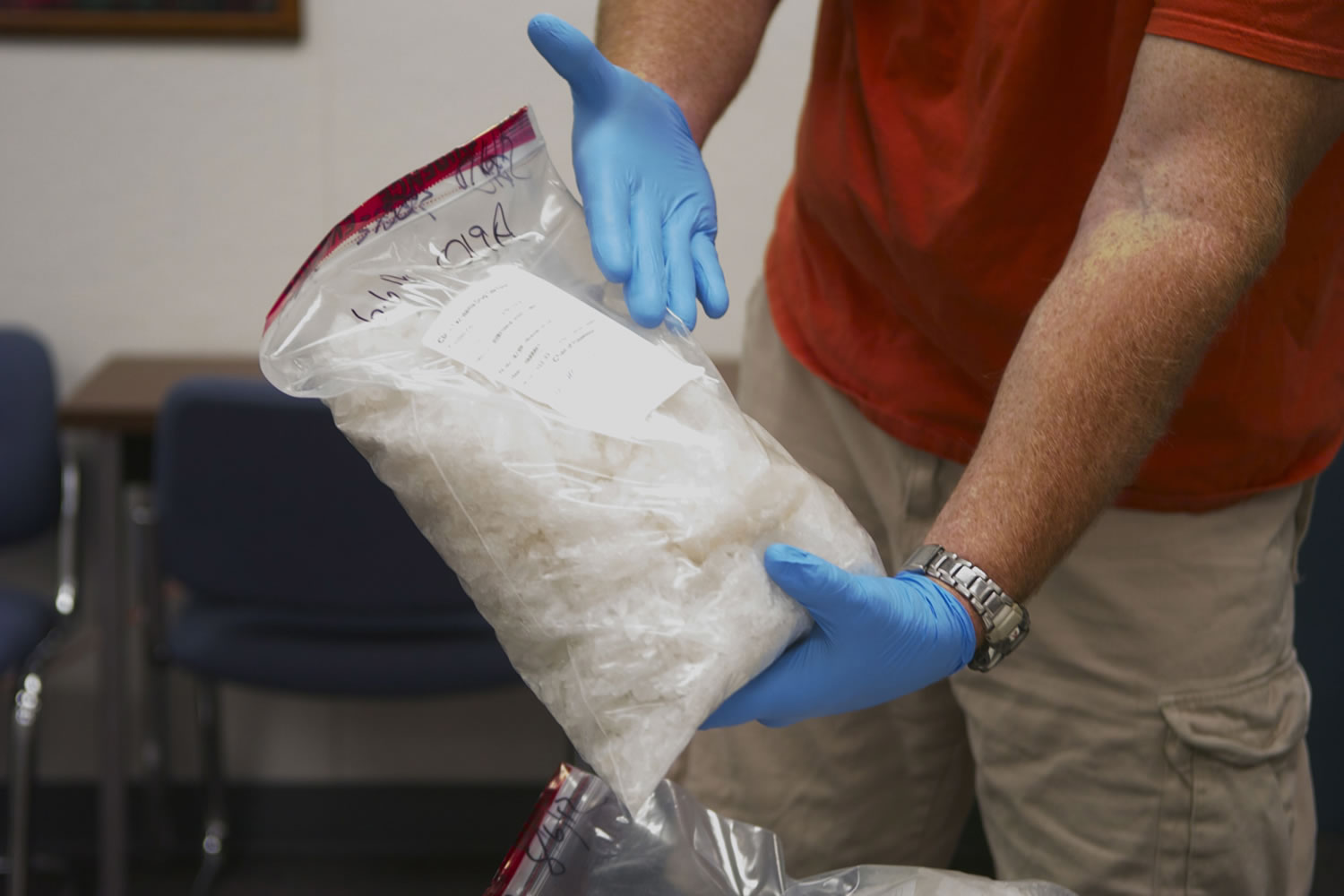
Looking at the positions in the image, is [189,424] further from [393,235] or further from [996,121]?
[996,121]

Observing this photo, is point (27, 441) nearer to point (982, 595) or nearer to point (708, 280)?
point (708, 280)

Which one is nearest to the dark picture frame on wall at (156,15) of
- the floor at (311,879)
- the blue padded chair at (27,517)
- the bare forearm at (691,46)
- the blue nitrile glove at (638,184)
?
the blue padded chair at (27,517)

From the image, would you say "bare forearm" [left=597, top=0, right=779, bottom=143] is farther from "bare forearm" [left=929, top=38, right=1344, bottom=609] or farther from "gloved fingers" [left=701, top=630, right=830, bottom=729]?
"gloved fingers" [left=701, top=630, right=830, bottom=729]

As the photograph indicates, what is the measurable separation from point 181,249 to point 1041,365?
168cm

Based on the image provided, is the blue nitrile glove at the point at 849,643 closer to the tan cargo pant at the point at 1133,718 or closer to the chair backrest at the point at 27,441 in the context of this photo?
the tan cargo pant at the point at 1133,718

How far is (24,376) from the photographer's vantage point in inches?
70.2

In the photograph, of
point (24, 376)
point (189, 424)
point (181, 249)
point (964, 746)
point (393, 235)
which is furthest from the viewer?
point (181, 249)

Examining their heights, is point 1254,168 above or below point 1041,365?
above

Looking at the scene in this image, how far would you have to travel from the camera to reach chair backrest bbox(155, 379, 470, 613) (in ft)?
4.49

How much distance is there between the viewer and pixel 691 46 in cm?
82

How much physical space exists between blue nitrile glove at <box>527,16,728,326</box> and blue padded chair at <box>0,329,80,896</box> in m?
1.27

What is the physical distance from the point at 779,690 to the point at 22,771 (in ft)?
4.81

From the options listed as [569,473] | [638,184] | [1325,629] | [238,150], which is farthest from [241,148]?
[1325,629]

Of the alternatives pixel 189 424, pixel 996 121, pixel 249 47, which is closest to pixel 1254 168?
pixel 996 121
